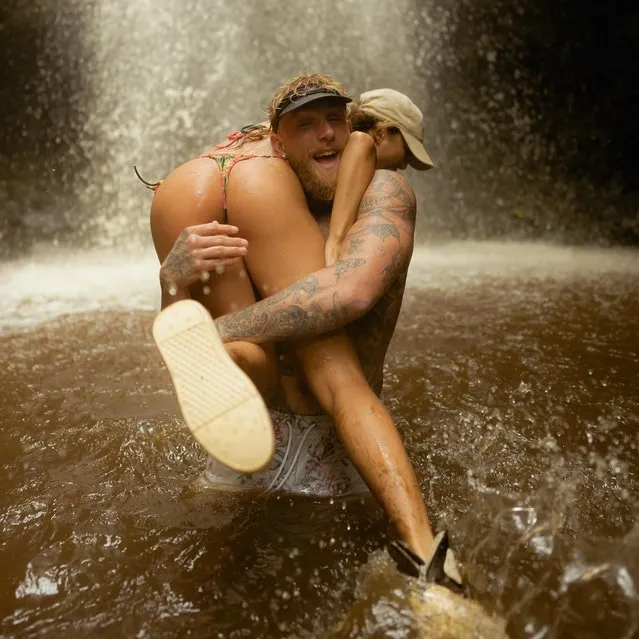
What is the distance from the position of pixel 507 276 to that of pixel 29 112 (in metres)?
7.53

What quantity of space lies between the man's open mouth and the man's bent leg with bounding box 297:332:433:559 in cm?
67

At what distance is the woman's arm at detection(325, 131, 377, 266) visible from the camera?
7.68 feet

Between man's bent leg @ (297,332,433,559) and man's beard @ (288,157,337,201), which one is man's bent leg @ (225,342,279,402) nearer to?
man's bent leg @ (297,332,433,559)

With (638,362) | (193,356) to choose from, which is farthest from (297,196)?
(638,362)

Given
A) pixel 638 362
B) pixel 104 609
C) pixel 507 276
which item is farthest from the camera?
pixel 507 276

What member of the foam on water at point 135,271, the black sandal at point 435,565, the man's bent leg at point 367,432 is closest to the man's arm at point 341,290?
the man's bent leg at point 367,432

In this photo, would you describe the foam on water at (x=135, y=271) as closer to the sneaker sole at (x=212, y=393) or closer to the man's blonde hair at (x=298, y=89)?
the man's blonde hair at (x=298, y=89)

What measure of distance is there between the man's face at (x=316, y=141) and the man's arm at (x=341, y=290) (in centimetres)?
23

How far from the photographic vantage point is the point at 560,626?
161 cm

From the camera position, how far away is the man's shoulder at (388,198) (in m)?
2.36

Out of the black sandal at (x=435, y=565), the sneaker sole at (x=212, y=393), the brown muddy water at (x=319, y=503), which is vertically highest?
the sneaker sole at (x=212, y=393)

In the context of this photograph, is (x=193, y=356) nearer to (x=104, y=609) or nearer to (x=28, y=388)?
(x=104, y=609)

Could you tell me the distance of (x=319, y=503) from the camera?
2264mm

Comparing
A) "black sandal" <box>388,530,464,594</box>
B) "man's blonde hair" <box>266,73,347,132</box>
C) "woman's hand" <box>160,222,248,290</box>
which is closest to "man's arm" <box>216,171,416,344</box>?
"woman's hand" <box>160,222,248,290</box>
